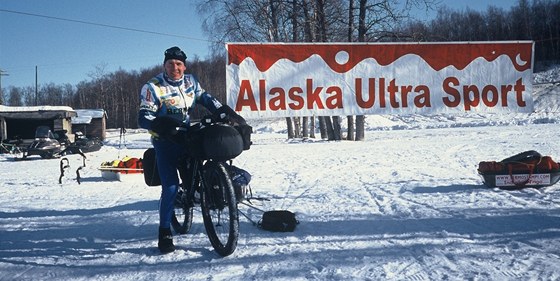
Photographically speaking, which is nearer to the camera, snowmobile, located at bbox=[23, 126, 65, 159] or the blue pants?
the blue pants

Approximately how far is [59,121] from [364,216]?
98.0ft

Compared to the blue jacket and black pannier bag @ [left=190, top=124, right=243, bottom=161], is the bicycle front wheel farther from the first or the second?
the blue jacket

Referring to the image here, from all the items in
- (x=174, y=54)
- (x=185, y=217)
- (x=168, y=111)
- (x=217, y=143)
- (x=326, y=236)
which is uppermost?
(x=174, y=54)

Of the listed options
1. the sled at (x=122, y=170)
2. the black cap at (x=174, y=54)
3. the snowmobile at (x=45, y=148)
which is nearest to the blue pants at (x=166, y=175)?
the black cap at (x=174, y=54)

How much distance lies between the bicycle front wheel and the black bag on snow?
2.30 feet

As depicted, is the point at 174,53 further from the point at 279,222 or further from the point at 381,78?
the point at 381,78

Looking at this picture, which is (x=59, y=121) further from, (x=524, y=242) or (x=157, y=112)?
(x=524, y=242)

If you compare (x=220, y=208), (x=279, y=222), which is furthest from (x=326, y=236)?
(x=220, y=208)

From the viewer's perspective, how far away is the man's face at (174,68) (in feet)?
12.4

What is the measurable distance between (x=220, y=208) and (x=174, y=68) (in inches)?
53.2

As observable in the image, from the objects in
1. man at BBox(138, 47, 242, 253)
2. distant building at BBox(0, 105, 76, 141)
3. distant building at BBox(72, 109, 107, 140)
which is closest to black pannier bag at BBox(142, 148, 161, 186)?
man at BBox(138, 47, 242, 253)

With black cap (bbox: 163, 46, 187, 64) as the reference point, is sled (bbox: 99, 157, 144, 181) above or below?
below

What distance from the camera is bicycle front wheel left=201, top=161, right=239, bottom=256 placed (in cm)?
333

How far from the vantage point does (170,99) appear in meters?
3.81
